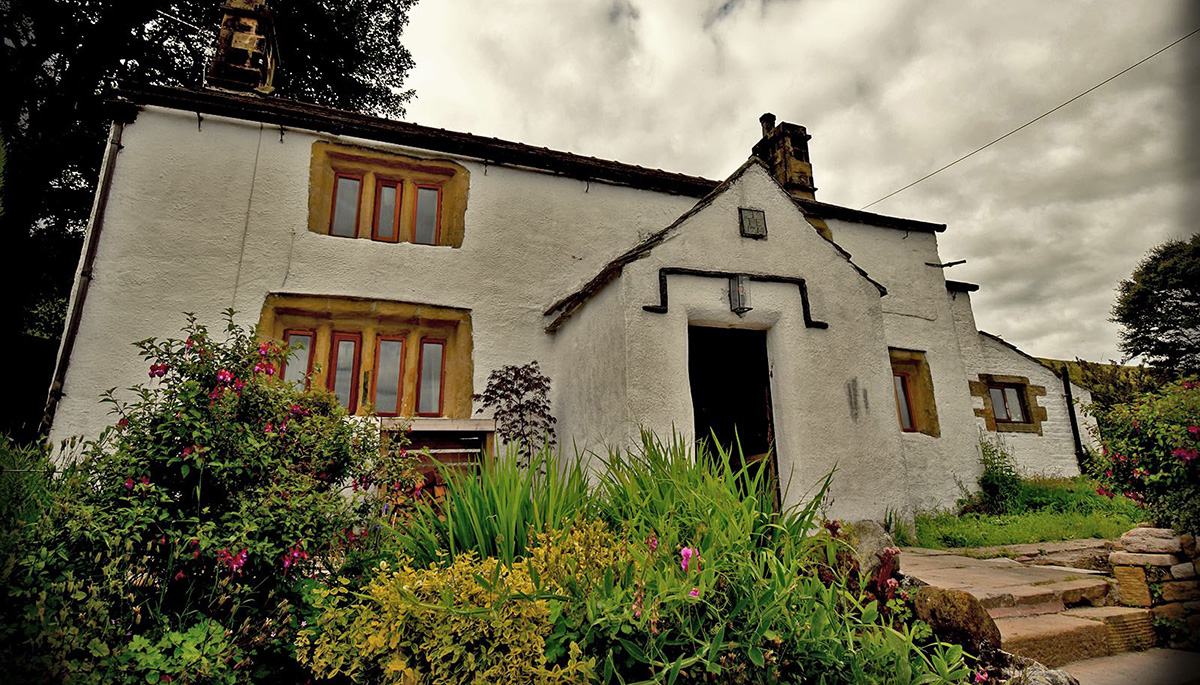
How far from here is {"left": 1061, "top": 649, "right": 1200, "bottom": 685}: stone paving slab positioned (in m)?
2.98

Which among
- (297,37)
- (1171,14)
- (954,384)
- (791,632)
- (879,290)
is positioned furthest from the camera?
(297,37)

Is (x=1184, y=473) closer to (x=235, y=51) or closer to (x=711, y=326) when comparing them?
(x=711, y=326)

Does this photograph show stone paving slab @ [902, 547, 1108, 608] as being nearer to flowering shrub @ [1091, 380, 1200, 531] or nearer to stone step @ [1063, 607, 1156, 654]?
stone step @ [1063, 607, 1156, 654]

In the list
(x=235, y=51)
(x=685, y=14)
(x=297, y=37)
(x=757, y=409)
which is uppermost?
(x=297, y=37)

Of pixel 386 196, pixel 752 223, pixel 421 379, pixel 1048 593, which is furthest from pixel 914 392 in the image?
pixel 386 196

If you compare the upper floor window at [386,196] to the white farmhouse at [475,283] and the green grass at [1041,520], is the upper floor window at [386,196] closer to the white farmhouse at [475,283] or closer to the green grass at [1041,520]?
the white farmhouse at [475,283]

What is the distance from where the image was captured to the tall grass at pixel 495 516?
2.49 m

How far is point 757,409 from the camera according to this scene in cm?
Result: 679

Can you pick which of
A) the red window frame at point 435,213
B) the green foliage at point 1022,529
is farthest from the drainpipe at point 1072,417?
the red window frame at point 435,213

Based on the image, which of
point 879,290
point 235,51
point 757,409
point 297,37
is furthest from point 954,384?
point 297,37

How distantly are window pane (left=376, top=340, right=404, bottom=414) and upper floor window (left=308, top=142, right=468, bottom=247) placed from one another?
148 cm

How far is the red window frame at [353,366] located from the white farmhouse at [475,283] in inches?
1.2

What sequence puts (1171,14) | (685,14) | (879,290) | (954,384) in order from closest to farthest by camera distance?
(1171,14), (685,14), (879,290), (954,384)

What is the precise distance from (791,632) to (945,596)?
145cm
